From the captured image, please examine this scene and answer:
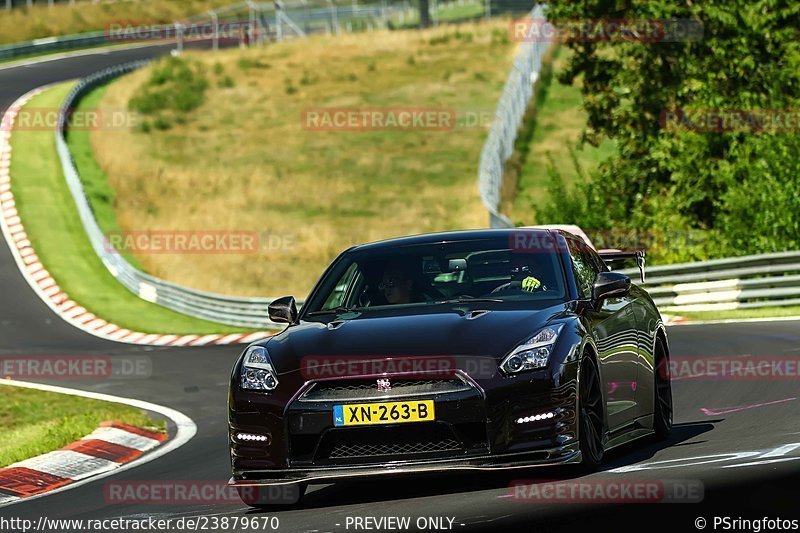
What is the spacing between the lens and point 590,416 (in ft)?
26.9

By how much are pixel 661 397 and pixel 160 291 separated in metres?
24.7

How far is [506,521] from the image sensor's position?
684 cm

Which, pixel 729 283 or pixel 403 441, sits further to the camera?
pixel 729 283

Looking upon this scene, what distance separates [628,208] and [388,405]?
26536 millimetres

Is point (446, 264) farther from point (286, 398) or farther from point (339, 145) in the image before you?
point (339, 145)

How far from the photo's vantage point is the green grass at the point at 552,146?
42219 millimetres

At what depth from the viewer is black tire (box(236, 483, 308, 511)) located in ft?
27.4

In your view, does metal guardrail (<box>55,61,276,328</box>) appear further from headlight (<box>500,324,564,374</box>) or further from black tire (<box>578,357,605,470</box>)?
headlight (<box>500,324,564,374</box>)

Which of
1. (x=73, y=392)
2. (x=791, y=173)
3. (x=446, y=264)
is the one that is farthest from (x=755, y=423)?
(x=791, y=173)
